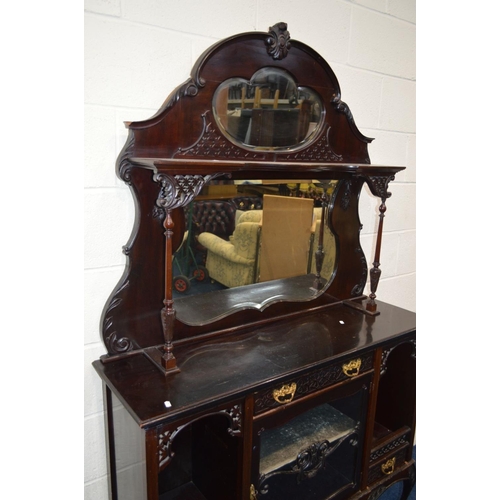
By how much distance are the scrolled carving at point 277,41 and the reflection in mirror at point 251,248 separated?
1.28 ft

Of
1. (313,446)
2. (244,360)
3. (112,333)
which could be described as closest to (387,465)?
(313,446)

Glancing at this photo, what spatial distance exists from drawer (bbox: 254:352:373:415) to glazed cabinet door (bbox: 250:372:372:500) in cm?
2

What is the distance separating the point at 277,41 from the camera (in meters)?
1.30

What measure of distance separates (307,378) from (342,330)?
0.28 m

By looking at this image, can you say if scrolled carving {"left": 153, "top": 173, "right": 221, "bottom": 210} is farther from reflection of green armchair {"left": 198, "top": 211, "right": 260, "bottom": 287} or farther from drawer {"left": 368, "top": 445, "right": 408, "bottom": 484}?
drawer {"left": 368, "top": 445, "right": 408, "bottom": 484}

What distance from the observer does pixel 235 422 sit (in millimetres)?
1109

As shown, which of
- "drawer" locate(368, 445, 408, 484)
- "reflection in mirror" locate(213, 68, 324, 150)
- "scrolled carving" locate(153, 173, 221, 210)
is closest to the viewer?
"scrolled carving" locate(153, 173, 221, 210)

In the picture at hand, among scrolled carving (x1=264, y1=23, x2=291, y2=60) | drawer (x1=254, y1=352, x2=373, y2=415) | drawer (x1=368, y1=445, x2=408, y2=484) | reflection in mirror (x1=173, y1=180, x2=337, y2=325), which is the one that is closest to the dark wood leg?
drawer (x1=368, y1=445, x2=408, y2=484)

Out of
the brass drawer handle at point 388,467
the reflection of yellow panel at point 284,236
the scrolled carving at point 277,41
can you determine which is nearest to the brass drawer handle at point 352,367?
the reflection of yellow panel at point 284,236

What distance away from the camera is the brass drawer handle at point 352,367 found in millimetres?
1336

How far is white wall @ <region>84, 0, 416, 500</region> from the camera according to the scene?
3.68ft

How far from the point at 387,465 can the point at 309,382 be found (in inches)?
26.0

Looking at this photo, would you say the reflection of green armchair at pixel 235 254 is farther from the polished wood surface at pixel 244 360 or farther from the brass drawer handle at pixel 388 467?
the brass drawer handle at pixel 388 467

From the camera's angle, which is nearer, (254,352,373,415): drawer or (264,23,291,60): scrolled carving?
(254,352,373,415): drawer
